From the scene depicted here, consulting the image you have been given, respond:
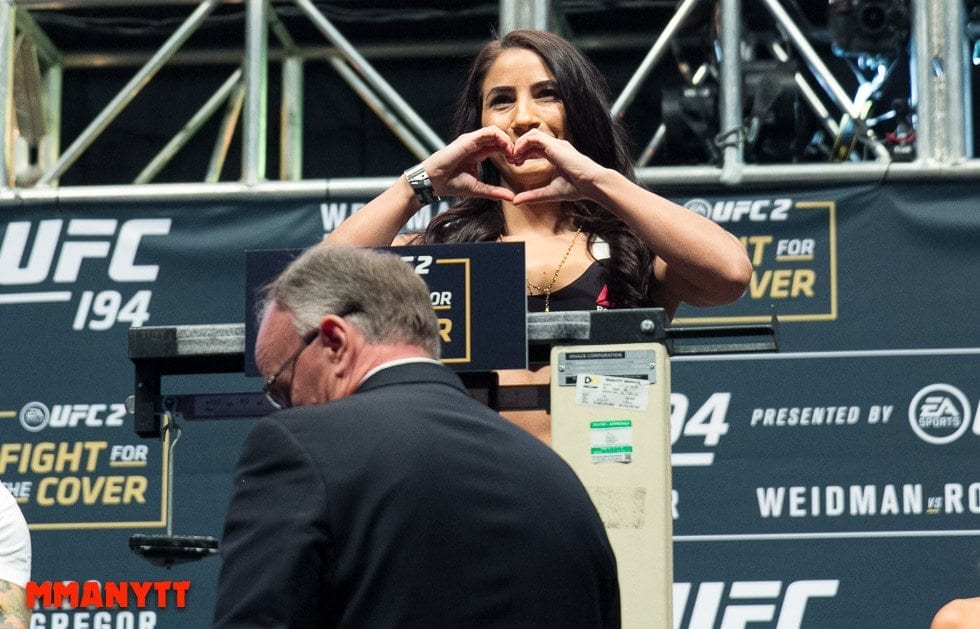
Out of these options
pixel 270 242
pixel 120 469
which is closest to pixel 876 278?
pixel 270 242

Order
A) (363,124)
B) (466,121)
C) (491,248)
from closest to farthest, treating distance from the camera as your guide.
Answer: (491,248) < (466,121) < (363,124)

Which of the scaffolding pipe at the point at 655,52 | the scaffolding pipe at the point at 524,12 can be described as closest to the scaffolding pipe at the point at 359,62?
the scaffolding pipe at the point at 524,12

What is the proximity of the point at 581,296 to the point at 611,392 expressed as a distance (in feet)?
1.72

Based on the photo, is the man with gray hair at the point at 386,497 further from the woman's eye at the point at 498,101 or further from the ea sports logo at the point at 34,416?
the ea sports logo at the point at 34,416

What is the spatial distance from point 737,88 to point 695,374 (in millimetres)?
1009

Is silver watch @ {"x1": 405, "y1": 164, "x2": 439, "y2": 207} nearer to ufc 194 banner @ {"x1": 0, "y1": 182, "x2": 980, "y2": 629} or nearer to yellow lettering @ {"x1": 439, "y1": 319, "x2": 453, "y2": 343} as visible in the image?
yellow lettering @ {"x1": 439, "y1": 319, "x2": 453, "y2": 343}

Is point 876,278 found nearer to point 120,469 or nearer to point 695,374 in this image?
point 695,374

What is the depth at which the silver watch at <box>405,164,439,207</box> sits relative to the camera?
2850mm

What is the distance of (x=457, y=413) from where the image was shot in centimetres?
192

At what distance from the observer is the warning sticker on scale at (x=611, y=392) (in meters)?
2.39

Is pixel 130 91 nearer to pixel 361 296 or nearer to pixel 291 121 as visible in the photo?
pixel 291 121

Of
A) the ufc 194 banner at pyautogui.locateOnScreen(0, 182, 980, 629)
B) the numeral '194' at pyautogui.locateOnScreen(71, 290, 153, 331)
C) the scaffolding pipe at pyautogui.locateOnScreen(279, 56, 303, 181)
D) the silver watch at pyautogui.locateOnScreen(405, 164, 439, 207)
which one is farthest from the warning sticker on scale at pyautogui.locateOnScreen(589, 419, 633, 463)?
the scaffolding pipe at pyautogui.locateOnScreen(279, 56, 303, 181)

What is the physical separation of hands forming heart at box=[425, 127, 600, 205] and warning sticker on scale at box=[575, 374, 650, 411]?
45cm

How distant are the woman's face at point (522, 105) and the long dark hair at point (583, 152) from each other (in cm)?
2
